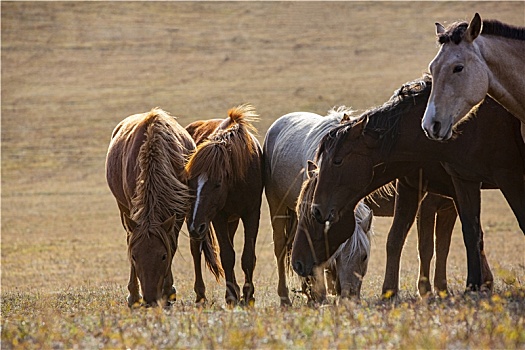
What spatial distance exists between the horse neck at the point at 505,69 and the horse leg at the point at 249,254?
3008mm

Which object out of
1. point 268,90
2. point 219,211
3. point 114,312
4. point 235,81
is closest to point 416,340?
point 114,312

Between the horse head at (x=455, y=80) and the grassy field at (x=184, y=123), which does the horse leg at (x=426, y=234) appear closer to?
the grassy field at (x=184, y=123)

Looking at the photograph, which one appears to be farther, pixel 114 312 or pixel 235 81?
pixel 235 81

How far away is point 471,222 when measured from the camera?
643cm

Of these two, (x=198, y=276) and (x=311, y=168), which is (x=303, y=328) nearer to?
(x=311, y=168)

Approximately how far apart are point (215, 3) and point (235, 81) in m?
17.8

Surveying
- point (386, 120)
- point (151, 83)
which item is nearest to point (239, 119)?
point (386, 120)

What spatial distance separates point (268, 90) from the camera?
34531 mm

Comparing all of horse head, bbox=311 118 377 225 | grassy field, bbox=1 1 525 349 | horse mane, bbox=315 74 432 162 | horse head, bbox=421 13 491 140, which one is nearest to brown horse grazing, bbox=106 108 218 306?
grassy field, bbox=1 1 525 349

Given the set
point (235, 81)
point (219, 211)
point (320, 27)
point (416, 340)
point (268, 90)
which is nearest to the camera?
point (416, 340)

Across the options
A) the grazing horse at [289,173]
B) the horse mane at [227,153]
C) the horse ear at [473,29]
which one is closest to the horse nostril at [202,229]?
the horse mane at [227,153]

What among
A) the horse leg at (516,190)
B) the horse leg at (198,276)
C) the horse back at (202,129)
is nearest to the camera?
the horse leg at (516,190)

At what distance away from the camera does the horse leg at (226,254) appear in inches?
303

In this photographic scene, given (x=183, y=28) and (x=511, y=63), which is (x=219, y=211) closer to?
(x=511, y=63)
